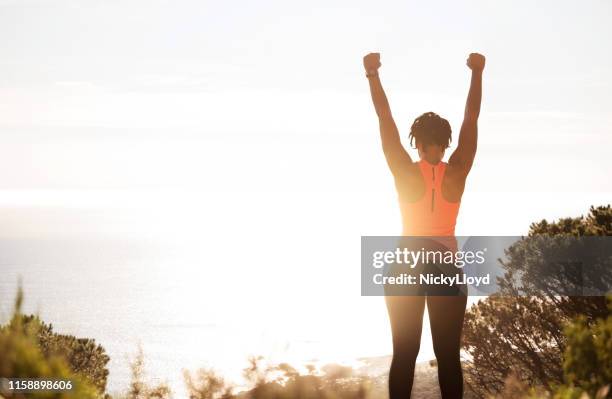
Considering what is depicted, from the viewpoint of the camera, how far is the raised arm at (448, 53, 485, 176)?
5195 mm

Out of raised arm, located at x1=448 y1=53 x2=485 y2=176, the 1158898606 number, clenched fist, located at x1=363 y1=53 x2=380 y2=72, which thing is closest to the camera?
the 1158898606 number

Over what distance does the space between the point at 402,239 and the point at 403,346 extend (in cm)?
80

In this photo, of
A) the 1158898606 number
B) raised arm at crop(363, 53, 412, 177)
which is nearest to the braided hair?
raised arm at crop(363, 53, 412, 177)

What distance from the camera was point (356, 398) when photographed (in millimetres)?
5859

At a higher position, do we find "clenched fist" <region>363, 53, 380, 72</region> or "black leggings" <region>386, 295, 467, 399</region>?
"clenched fist" <region>363, 53, 380, 72</region>

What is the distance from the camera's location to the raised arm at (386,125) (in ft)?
16.6

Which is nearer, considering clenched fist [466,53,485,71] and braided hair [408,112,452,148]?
braided hair [408,112,452,148]

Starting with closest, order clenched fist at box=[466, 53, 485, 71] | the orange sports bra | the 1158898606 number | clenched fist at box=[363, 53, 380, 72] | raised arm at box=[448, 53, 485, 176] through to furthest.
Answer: the 1158898606 number
the orange sports bra
raised arm at box=[448, 53, 485, 176]
clenched fist at box=[363, 53, 380, 72]
clenched fist at box=[466, 53, 485, 71]

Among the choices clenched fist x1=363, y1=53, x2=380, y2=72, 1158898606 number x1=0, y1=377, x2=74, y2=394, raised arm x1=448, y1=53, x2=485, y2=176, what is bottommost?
1158898606 number x1=0, y1=377, x2=74, y2=394

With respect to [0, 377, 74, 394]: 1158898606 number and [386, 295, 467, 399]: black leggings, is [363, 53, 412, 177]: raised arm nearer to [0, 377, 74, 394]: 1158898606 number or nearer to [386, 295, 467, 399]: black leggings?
[386, 295, 467, 399]: black leggings

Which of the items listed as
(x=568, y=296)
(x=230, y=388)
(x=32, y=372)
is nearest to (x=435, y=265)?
(x=230, y=388)

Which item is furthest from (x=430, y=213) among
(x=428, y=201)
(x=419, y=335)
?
(x=419, y=335)

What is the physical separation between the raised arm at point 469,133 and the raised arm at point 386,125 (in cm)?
39

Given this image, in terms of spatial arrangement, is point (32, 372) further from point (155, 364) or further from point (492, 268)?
point (155, 364)
